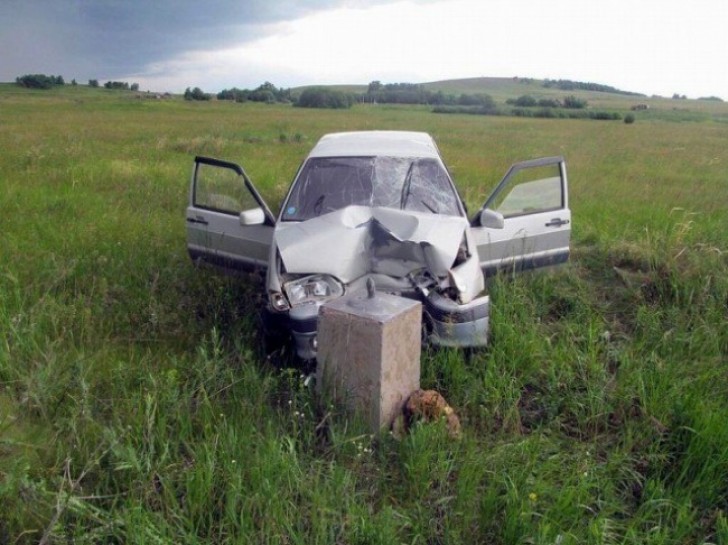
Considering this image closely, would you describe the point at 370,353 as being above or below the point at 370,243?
below

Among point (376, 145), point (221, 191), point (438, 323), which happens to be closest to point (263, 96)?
point (376, 145)

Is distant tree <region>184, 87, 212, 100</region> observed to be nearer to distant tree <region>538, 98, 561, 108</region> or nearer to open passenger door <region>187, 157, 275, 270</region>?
distant tree <region>538, 98, 561, 108</region>

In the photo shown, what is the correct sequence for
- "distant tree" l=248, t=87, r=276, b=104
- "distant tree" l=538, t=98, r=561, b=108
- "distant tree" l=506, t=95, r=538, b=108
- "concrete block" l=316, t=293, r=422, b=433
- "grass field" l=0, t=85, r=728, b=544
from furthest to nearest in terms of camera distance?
"distant tree" l=248, t=87, r=276, b=104 → "distant tree" l=506, t=95, r=538, b=108 → "distant tree" l=538, t=98, r=561, b=108 → "concrete block" l=316, t=293, r=422, b=433 → "grass field" l=0, t=85, r=728, b=544

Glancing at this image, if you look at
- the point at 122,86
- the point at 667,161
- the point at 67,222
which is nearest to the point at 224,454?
the point at 67,222

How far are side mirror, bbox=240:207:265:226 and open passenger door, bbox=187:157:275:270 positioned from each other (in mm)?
66

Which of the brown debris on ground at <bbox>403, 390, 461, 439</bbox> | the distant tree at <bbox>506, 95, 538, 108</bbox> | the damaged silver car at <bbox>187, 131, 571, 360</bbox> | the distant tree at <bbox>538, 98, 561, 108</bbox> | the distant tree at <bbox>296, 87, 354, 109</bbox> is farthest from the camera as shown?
the distant tree at <bbox>506, 95, 538, 108</bbox>

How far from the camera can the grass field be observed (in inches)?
103

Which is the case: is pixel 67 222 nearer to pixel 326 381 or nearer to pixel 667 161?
pixel 326 381

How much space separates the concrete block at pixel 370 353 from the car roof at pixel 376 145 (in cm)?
227

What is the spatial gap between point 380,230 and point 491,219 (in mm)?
971

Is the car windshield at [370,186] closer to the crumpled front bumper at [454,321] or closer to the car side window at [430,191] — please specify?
the car side window at [430,191]

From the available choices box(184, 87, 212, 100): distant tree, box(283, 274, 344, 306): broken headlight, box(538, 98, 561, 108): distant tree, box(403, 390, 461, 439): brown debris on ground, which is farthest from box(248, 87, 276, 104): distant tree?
box(403, 390, 461, 439): brown debris on ground

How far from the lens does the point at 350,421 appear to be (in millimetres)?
3236

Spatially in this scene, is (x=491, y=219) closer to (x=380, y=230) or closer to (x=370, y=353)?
(x=380, y=230)
